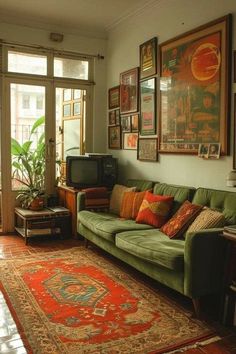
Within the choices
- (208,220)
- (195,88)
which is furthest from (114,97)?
(208,220)

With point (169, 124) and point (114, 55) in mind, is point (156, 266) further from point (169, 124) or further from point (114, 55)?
point (114, 55)

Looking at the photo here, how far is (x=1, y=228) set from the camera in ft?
16.4

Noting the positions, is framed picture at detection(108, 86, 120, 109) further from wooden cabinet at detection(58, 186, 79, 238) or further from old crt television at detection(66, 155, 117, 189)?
wooden cabinet at detection(58, 186, 79, 238)

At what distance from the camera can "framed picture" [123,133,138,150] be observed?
4.69 metres

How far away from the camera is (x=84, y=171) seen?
476 cm

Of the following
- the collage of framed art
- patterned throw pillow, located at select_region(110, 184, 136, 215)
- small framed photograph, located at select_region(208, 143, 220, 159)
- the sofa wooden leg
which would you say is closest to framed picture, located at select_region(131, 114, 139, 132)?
the collage of framed art

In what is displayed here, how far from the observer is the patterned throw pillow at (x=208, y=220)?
270 cm

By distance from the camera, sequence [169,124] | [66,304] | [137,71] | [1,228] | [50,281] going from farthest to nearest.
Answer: [1,228] → [137,71] → [169,124] → [50,281] → [66,304]

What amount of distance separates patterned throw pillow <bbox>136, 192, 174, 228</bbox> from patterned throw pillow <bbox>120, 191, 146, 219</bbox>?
22 centimetres

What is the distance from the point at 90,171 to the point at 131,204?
103cm

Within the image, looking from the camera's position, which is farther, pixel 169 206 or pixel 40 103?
pixel 40 103

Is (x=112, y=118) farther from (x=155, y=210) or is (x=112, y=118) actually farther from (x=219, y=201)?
(x=219, y=201)

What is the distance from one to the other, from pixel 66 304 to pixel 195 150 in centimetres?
188

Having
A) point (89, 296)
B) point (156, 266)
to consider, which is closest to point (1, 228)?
point (89, 296)
